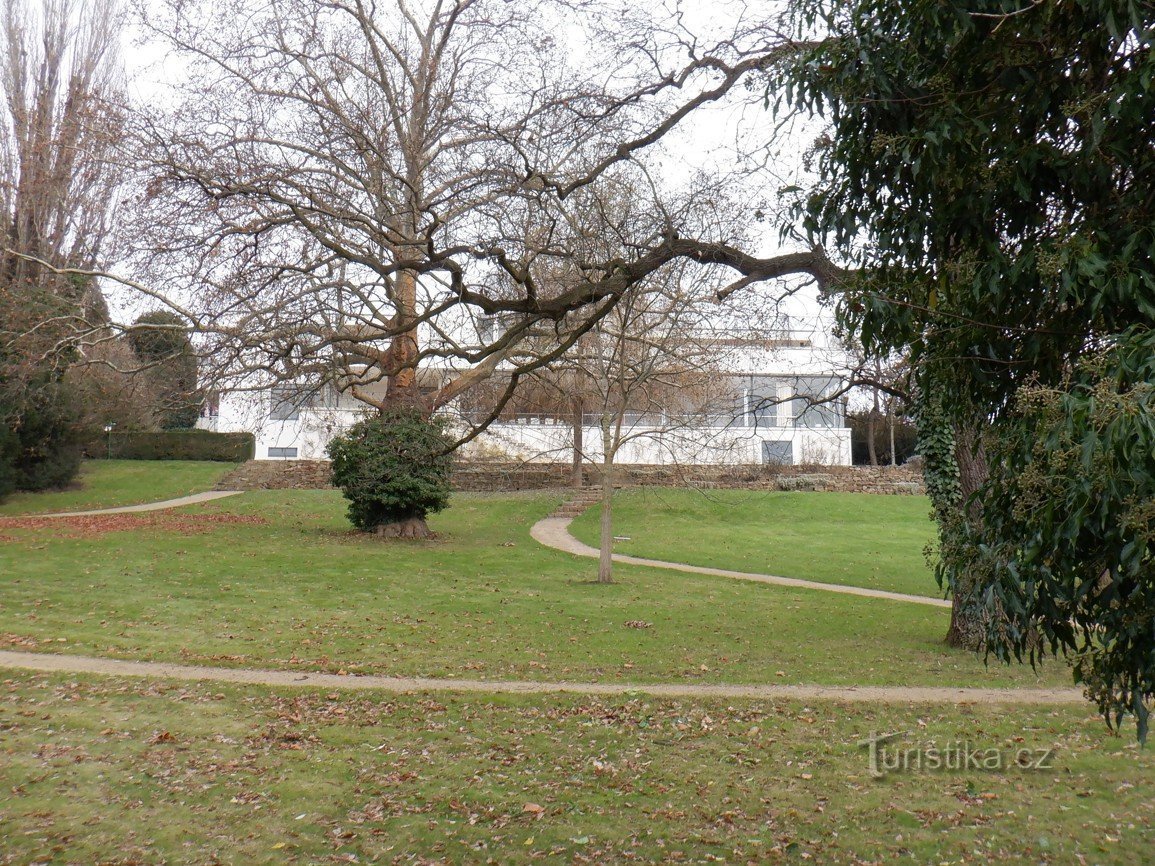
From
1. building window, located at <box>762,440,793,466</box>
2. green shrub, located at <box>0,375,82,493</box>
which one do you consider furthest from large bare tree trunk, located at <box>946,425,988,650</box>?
green shrub, located at <box>0,375,82,493</box>

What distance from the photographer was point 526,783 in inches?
276

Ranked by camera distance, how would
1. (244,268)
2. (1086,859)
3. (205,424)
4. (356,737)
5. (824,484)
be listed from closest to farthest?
(1086,859) → (356,737) → (244,268) → (824,484) → (205,424)

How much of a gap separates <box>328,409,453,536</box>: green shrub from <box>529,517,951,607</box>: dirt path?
3367mm

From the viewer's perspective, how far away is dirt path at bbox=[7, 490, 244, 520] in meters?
27.0

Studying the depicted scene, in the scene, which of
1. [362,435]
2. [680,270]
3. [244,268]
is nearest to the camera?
[244,268]

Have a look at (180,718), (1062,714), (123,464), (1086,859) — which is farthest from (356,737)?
(123,464)

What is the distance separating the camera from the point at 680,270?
15.3m

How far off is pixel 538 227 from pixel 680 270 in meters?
3.70

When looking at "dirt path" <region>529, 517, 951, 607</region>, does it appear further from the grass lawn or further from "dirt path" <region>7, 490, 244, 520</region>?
"dirt path" <region>7, 490, 244, 520</region>

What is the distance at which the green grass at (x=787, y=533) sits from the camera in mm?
21859

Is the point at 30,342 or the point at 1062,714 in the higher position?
the point at 30,342

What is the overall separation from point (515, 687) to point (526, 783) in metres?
2.92

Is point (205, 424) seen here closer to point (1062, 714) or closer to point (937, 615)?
point (937, 615)

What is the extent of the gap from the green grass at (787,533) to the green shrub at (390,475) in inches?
191
